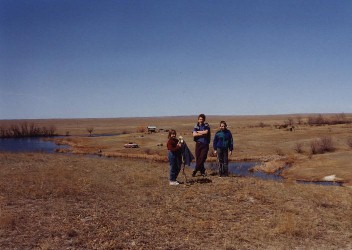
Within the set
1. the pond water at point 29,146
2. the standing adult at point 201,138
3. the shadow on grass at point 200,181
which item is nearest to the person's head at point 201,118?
the standing adult at point 201,138

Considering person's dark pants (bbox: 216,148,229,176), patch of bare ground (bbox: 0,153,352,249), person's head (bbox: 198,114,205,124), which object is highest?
person's head (bbox: 198,114,205,124)

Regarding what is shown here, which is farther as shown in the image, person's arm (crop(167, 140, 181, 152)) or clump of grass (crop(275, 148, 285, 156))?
clump of grass (crop(275, 148, 285, 156))

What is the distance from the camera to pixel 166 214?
1081cm

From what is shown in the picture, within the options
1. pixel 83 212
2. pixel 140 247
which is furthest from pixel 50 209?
pixel 140 247

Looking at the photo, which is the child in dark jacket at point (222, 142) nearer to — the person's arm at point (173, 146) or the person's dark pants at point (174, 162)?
the person's dark pants at point (174, 162)

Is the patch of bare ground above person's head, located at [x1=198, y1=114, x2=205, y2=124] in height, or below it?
below

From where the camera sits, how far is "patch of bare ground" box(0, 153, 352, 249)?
8.74 m

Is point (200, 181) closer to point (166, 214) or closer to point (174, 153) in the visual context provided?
point (174, 153)

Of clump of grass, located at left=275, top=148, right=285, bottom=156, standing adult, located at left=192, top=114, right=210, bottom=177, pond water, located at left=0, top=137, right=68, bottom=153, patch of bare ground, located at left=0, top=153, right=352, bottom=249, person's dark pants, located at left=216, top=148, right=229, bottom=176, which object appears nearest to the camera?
patch of bare ground, located at left=0, top=153, right=352, bottom=249

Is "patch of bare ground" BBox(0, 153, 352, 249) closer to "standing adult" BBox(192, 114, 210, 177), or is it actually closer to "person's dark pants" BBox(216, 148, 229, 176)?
"person's dark pants" BBox(216, 148, 229, 176)

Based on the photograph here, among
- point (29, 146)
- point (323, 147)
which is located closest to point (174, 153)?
point (323, 147)

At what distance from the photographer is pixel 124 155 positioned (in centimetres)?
4178

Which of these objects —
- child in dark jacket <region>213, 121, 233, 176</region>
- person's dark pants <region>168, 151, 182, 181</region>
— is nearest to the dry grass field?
person's dark pants <region>168, 151, 182, 181</region>

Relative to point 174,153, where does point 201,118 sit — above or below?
above
